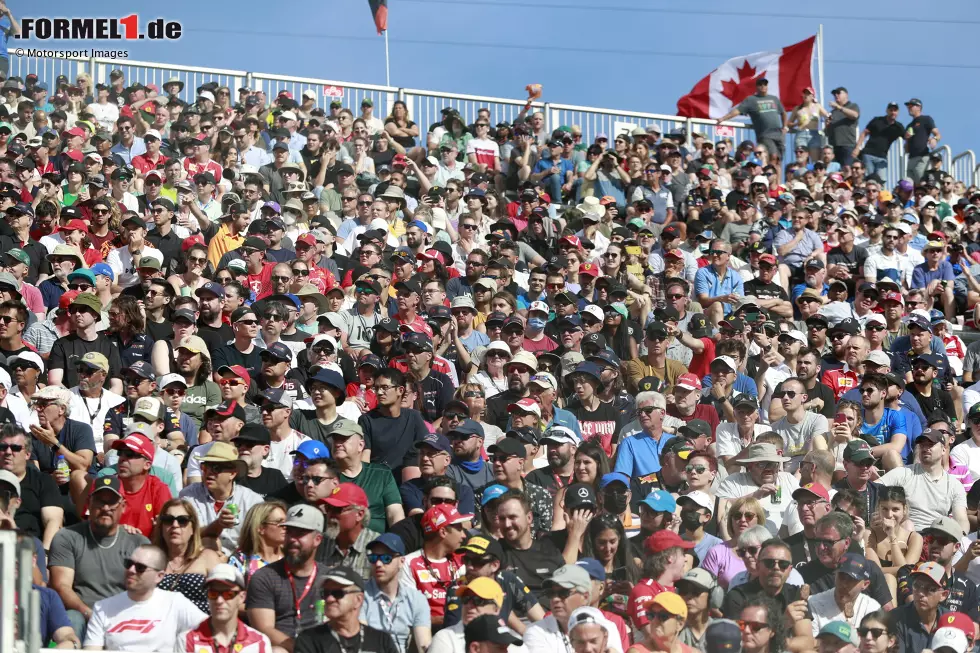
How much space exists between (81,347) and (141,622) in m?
4.03

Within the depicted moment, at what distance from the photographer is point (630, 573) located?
935 centimetres

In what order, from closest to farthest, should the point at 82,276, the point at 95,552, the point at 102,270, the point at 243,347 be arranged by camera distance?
1. the point at 95,552
2. the point at 243,347
3. the point at 82,276
4. the point at 102,270

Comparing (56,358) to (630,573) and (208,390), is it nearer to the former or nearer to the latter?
(208,390)

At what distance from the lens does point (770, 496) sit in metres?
11.0

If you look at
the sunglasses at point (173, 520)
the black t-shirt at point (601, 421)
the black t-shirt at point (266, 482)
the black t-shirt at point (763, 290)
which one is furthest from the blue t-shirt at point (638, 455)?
the black t-shirt at point (763, 290)

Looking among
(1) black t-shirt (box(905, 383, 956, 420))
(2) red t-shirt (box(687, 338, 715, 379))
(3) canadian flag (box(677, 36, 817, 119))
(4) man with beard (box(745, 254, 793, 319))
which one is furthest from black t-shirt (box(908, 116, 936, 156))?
(2) red t-shirt (box(687, 338, 715, 379))

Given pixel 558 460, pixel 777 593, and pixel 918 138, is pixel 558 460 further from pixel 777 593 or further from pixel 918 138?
pixel 918 138

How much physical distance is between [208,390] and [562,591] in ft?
12.2

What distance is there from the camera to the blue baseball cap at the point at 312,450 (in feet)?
30.9

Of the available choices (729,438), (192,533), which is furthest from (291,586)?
(729,438)

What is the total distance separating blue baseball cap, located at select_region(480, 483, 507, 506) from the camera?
9492 mm

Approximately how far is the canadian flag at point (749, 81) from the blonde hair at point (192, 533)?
1935 centimetres

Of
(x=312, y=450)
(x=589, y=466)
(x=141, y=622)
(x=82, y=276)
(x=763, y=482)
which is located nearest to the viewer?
(x=141, y=622)

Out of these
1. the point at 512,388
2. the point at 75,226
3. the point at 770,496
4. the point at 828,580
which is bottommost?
the point at 828,580
